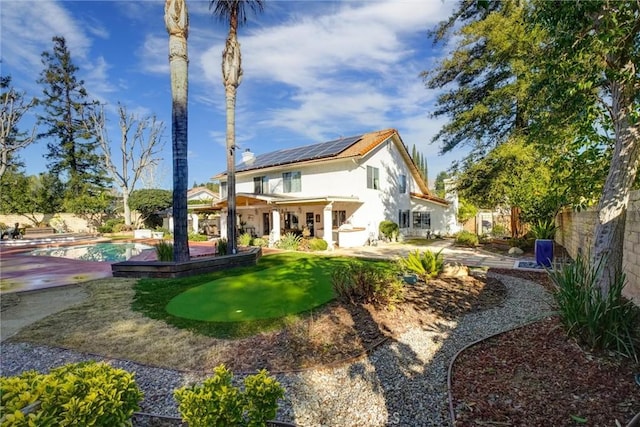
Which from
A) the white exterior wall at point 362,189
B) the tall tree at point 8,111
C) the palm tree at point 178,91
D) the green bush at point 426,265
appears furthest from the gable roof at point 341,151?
the tall tree at point 8,111

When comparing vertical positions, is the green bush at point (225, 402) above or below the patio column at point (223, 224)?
below

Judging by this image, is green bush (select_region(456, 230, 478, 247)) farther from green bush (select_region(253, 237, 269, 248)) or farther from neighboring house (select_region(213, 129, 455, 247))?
green bush (select_region(253, 237, 269, 248))

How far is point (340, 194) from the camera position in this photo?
21.6 metres

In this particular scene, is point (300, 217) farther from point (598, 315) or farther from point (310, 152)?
point (598, 315)

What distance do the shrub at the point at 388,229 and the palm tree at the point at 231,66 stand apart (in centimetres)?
1138

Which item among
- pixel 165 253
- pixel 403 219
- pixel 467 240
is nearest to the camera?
pixel 165 253

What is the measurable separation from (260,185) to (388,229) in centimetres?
1112

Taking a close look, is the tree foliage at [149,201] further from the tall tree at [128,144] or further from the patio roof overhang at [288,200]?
the patio roof overhang at [288,200]

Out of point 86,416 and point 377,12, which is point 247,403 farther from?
point 377,12

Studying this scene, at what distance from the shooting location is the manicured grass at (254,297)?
6.70m

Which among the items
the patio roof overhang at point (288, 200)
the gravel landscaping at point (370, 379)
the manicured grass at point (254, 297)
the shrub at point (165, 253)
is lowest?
the gravel landscaping at point (370, 379)


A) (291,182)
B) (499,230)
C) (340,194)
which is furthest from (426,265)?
(499,230)

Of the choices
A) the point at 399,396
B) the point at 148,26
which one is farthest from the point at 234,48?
the point at 399,396

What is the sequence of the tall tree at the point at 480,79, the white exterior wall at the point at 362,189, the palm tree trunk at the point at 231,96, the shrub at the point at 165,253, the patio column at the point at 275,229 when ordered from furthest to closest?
the white exterior wall at the point at 362,189, the patio column at the point at 275,229, the tall tree at the point at 480,79, the palm tree trunk at the point at 231,96, the shrub at the point at 165,253
